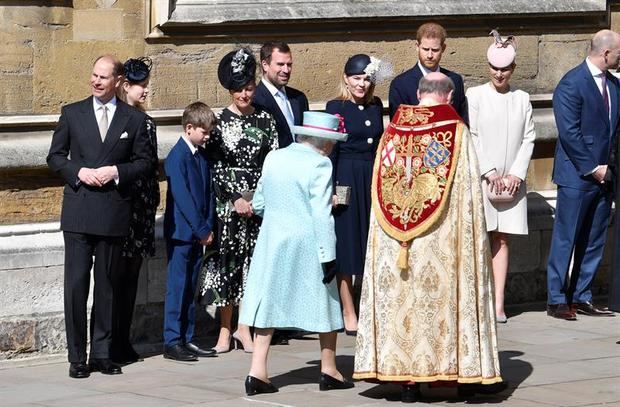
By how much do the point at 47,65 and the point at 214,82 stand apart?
1244 millimetres

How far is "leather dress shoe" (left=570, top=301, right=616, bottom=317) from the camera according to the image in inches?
467

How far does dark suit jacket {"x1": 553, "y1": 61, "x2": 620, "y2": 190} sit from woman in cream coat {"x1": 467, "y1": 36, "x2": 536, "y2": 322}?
0.26 metres

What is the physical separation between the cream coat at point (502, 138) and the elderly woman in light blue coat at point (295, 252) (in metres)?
2.80

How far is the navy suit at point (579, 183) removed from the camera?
38.2 feet

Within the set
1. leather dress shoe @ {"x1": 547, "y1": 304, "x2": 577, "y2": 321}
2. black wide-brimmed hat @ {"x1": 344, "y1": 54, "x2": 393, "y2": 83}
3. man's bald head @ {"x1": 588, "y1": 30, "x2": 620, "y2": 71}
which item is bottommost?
leather dress shoe @ {"x1": 547, "y1": 304, "x2": 577, "y2": 321}

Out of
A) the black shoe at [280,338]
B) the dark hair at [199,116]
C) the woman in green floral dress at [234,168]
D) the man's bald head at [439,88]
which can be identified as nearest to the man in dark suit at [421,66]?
the woman in green floral dress at [234,168]

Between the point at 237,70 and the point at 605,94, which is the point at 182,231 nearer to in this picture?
the point at 237,70

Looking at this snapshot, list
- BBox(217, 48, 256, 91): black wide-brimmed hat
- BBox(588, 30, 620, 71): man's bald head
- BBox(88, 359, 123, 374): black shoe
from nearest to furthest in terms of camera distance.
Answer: BBox(88, 359, 123, 374): black shoe
BBox(217, 48, 256, 91): black wide-brimmed hat
BBox(588, 30, 620, 71): man's bald head

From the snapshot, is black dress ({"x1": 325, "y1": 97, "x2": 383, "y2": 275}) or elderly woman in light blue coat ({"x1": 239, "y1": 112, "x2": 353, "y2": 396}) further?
black dress ({"x1": 325, "y1": 97, "x2": 383, "y2": 275})

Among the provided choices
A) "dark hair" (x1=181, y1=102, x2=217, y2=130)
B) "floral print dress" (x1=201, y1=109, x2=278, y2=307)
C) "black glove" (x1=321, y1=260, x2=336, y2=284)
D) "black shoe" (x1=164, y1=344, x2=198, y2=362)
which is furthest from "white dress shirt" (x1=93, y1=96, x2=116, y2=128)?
"black glove" (x1=321, y1=260, x2=336, y2=284)

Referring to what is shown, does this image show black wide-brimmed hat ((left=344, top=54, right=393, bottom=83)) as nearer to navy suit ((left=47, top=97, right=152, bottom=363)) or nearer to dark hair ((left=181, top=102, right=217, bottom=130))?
dark hair ((left=181, top=102, right=217, bottom=130))

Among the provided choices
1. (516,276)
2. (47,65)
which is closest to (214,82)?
(47,65)

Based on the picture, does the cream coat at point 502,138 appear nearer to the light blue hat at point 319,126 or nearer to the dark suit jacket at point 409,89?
the dark suit jacket at point 409,89

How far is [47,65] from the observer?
1027cm
